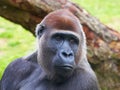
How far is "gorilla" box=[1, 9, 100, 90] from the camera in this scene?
4.49m

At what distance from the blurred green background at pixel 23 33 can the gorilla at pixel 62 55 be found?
2691 millimetres

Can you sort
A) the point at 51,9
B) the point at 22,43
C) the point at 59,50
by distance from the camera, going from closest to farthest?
1. the point at 59,50
2. the point at 51,9
3. the point at 22,43

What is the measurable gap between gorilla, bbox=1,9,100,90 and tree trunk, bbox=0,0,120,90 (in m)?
1.42

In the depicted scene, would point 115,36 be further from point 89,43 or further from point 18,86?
point 18,86

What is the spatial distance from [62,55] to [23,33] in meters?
5.98

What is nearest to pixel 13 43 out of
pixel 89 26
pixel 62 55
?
pixel 89 26

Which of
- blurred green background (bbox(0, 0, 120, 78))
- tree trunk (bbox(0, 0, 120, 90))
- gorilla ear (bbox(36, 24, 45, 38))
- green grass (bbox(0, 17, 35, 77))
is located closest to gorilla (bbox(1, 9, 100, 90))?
gorilla ear (bbox(36, 24, 45, 38))

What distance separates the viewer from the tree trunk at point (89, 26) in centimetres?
622

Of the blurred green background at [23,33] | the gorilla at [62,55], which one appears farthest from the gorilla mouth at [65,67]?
the blurred green background at [23,33]

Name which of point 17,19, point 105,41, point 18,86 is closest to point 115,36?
point 105,41

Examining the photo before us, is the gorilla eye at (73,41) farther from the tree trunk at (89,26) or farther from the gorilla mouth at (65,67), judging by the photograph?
the tree trunk at (89,26)

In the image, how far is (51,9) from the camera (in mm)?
6188

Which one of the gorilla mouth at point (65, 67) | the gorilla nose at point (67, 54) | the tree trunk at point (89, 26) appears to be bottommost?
the tree trunk at point (89, 26)

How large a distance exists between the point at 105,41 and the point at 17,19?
3.68ft
